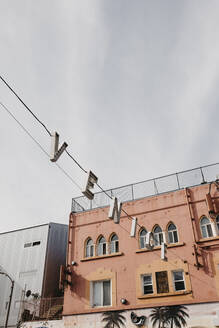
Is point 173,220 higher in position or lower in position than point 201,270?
higher

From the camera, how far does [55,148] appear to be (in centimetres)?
980

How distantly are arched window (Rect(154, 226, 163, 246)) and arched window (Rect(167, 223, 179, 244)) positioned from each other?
550 millimetres

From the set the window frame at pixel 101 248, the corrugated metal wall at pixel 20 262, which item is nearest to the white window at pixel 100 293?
the window frame at pixel 101 248

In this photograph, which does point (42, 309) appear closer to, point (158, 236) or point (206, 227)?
point (158, 236)

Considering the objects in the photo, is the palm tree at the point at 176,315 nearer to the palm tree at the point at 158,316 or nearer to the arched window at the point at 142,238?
the palm tree at the point at 158,316

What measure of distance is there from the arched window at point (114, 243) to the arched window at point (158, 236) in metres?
2.78

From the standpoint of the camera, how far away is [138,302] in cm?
1770

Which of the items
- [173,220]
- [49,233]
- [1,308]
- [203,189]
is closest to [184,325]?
[173,220]

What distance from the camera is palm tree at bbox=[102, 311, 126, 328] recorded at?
Result: 1752 centimetres

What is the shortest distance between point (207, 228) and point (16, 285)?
16442 millimetres

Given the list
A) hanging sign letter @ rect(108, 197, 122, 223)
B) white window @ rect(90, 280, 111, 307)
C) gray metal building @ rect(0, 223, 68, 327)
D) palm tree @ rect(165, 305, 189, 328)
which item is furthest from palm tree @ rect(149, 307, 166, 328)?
gray metal building @ rect(0, 223, 68, 327)

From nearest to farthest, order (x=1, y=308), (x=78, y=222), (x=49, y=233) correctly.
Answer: (x=78, y=222), (x=1, y=308), (x=49, y=233)

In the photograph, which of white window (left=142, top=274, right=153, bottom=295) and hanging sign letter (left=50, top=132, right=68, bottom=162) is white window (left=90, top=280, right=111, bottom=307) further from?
hanging sign letter (left=50, top=132, right=68, bottom=162)

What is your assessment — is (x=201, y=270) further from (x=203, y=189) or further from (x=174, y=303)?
(x=203, y=189)
